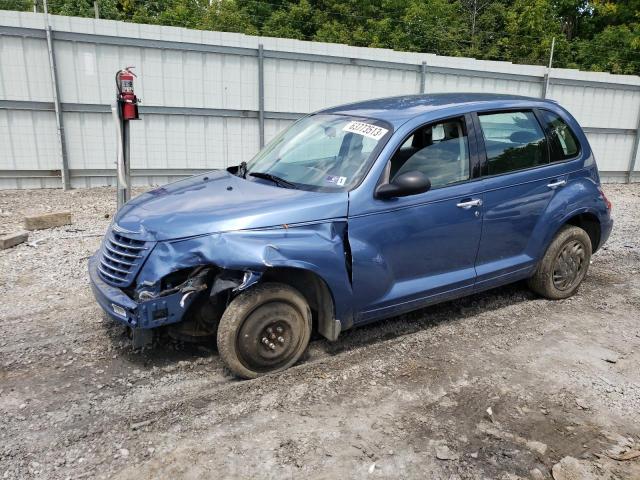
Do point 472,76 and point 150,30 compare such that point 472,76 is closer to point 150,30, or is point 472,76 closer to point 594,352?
point 150,30

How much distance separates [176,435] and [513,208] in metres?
3.13

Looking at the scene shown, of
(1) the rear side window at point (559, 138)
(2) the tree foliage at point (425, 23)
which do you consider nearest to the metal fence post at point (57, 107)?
(1) the rear side window at point (559, 138)

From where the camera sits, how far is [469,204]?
13.6 ft

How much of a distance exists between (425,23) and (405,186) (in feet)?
72.4

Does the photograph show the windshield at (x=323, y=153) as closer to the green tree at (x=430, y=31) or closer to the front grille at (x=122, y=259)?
the front grille at (x=122, y=259)

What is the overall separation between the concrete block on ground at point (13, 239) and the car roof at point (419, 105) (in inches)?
161

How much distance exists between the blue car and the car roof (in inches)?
0.7

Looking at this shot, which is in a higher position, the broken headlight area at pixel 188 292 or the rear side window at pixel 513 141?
the rear side window at pixel 513 141

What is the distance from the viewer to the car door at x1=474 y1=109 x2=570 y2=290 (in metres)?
4.33

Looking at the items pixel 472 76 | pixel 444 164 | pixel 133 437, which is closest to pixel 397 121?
pixel 444 164

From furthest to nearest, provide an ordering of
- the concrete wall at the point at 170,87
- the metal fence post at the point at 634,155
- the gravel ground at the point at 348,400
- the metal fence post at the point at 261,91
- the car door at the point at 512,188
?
the metal fence post at the point at 634,155 → the metal fence post at the point at 261,91 → the concrete wall at the point at 170,87 → the car door at the point at 512,188 → the gravel ground at the point at 348,400

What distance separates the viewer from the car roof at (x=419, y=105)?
4156 mm

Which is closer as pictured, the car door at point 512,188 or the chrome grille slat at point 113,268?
the chrome grille slat at point 113,268

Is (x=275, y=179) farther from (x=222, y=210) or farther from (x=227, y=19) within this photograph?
(x=227, y=19)
